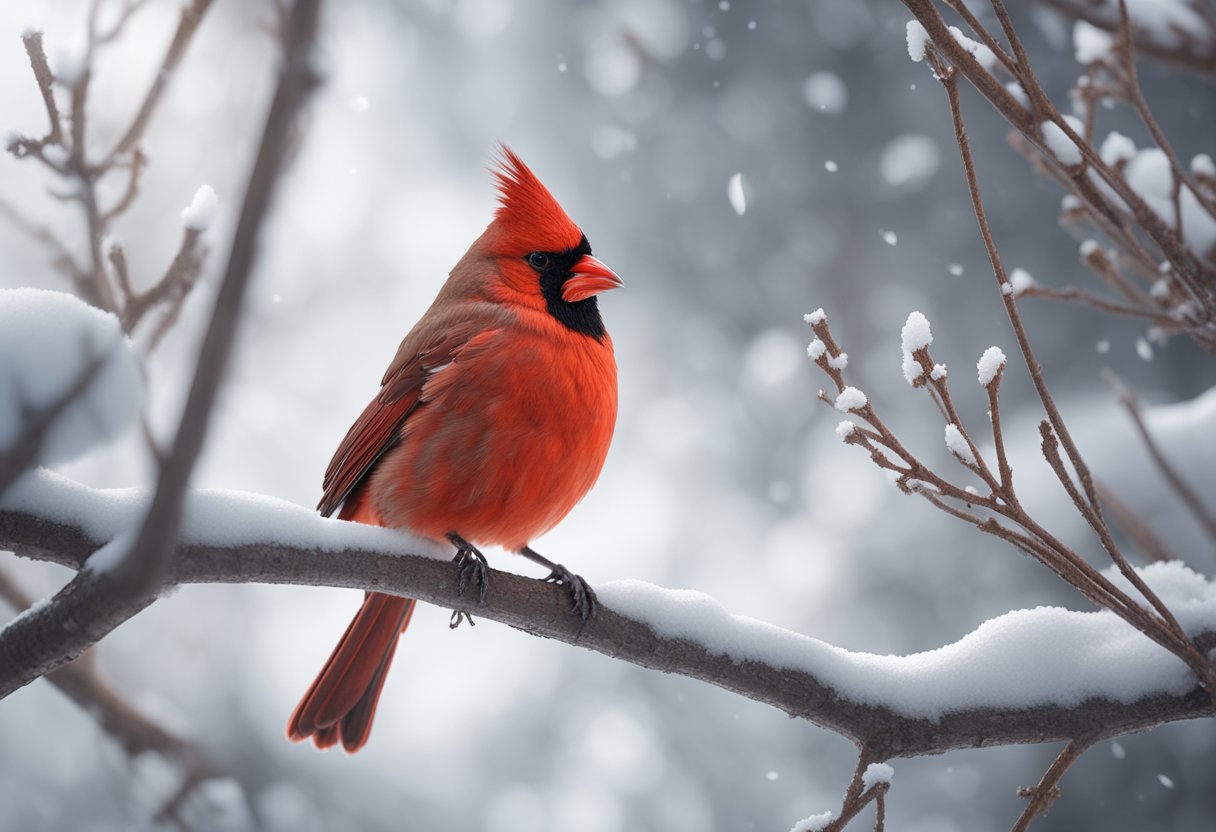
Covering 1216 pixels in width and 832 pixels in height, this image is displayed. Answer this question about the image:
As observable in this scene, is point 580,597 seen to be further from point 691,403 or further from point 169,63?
point 691,403

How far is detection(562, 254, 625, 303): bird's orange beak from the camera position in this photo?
6.73 feet

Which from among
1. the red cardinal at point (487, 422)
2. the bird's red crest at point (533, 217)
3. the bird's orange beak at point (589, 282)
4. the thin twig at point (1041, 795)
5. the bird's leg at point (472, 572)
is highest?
the bird's red crest at point (533, 217)

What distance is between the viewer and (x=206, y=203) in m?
1.62

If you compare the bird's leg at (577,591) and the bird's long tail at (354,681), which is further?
the bird's long tail at (354,681)

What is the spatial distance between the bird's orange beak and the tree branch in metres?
0.72

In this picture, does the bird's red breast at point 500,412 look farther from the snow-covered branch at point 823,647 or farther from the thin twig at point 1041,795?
the thin twig at point 1041,795

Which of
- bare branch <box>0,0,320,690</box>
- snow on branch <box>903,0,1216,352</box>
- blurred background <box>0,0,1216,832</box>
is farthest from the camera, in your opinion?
blurred background <box>0,0,1216,832</box>

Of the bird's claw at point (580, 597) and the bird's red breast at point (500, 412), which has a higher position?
the bird's red breast at point (500, 412)

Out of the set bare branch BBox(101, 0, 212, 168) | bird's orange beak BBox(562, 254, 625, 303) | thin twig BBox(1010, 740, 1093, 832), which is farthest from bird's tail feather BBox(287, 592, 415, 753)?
thin twig BBox(1010, 740, 1093, 832)

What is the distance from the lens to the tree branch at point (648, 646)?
3.91 ft

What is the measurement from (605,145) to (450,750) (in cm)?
225

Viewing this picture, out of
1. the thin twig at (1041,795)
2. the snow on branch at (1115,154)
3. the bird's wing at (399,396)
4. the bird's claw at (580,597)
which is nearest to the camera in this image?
the snow on branch at (1115,154)

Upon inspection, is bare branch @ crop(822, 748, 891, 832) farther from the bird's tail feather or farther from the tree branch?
the bird's tail feather

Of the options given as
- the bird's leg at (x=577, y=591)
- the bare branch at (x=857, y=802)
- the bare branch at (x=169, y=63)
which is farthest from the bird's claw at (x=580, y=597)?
the bare branch at (x=169, y=63)
